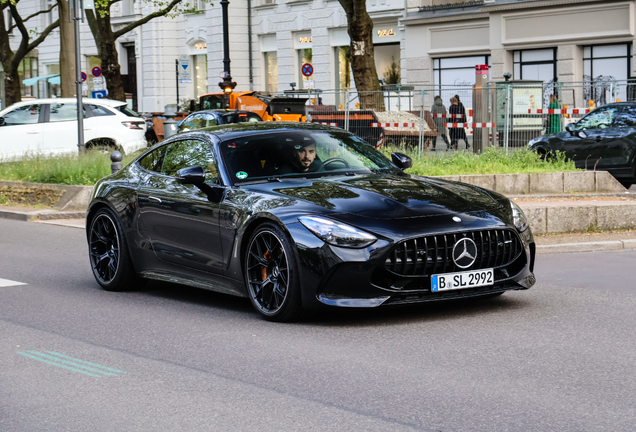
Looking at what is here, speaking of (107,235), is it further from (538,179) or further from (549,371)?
(538,179)

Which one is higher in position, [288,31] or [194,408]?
[288,31]

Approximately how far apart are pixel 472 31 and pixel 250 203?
102 ft

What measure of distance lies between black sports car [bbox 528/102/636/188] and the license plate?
10.8m

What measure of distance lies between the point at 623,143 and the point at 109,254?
36.8 feet

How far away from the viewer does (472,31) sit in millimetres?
37000

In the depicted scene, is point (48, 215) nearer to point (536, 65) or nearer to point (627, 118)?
point (627, 118)

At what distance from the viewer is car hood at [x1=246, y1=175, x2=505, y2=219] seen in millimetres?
6905

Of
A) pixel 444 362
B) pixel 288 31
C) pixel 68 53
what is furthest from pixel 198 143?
pixel 288 31

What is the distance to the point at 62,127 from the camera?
2325cm

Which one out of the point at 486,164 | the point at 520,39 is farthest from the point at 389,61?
the point at 486,164

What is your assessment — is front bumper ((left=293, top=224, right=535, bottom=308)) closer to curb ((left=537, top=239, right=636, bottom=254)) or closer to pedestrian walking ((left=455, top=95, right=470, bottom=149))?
curb ((left=537, top=239, right=636, bottom=254))

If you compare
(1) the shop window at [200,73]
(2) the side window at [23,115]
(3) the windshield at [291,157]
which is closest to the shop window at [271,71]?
(1) the shop window at [200,73]

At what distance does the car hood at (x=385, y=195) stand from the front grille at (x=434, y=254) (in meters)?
0.20

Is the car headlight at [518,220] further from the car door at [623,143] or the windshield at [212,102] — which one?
the windshield at [212,102]
